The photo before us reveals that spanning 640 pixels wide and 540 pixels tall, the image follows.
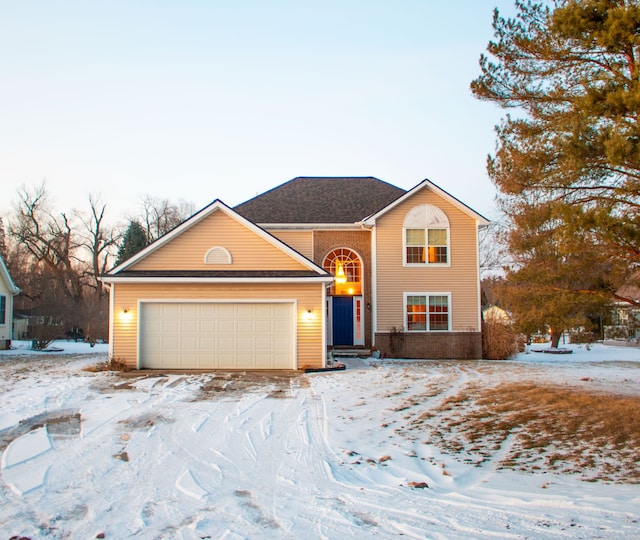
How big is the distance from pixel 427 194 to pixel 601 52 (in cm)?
1028

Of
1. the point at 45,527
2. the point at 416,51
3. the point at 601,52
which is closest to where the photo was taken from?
the point at 45,527

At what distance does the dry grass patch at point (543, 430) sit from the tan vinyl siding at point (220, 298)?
546cm

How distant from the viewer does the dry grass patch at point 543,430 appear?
6.71 meters

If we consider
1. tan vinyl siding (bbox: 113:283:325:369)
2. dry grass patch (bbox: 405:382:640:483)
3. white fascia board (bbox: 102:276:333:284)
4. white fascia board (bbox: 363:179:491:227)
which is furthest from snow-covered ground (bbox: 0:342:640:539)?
white fascia board (bbox: 363:179:491:227)

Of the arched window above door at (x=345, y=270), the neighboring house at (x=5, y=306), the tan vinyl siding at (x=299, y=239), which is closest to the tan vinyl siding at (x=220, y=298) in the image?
the arched window above door at (x=345, y=270)

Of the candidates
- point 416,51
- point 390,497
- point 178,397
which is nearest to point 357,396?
point 178,397

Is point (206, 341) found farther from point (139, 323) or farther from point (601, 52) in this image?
point (601, 52)

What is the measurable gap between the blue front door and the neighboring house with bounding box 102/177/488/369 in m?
0.04

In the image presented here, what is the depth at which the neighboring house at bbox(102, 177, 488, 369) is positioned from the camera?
1627 centimetres

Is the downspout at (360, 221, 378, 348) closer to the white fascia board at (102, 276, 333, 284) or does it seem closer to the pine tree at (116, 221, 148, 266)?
the white fascia board at (102, 276, 333, 284)

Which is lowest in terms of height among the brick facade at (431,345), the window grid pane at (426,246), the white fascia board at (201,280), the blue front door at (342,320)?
the brick facade at (431,345)

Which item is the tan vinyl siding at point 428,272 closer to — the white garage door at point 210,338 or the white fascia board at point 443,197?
the white fascia board at point 443,197

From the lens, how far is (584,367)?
722 inches

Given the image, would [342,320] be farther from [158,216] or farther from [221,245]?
[158,216]
